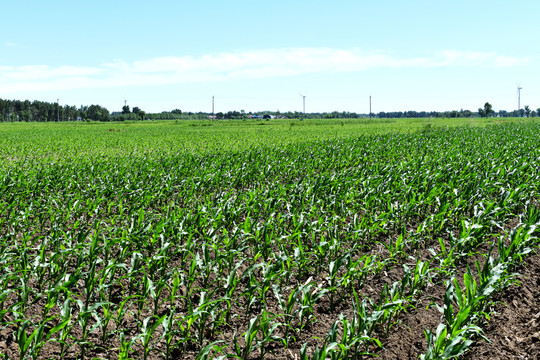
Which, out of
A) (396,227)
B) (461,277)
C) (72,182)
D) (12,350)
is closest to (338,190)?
(396,227)

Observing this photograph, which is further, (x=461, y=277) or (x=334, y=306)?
(x=461, y=277)

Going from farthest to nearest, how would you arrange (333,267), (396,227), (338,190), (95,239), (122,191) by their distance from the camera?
(338,190)
(122,191)
(396,227)
(95,239)
(333,267)

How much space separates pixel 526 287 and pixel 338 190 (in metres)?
5.06

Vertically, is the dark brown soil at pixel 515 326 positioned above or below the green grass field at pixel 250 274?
below

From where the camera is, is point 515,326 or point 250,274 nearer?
point 515,326

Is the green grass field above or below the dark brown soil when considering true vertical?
above

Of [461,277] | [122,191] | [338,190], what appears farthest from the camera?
[338,190]

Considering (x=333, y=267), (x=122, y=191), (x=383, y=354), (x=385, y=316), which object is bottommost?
(x=383, y=354)

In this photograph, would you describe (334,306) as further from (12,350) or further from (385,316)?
(12,350)

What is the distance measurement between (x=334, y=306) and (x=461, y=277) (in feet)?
7.81

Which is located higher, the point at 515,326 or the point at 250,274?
the point at 250,274

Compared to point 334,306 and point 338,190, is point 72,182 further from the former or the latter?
point 334,306

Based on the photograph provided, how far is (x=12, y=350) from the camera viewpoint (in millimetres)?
4152

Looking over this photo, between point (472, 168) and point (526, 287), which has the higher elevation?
point (472, 168)
